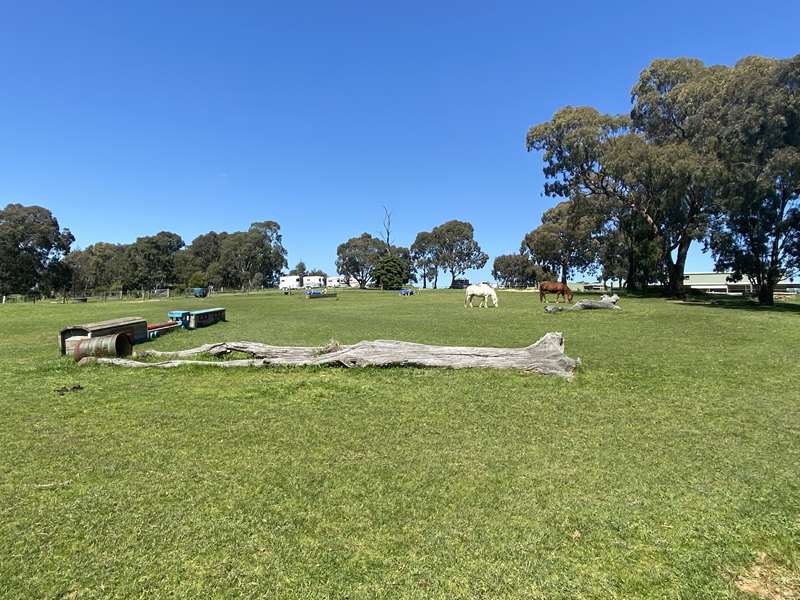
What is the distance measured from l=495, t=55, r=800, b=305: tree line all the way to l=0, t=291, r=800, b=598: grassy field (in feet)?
61.2

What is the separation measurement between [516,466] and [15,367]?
1011 centimetres

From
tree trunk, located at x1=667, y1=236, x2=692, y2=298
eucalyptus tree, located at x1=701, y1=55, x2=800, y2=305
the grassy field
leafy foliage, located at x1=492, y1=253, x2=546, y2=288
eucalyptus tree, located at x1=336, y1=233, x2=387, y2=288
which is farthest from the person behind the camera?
eucalyptus tree, located at x1=336, y1=233, x2=387, y2=288

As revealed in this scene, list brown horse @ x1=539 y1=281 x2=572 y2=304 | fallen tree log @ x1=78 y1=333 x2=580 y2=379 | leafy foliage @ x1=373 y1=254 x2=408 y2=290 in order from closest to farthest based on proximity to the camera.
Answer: fallen tree log @ x1=78 y1=333 x2=580 y2=379 → brown horse @ x1=539 y1=281 x2=572 y2=304 → leafy foliage @ x1=373 y1=254 x2=408 y2=290

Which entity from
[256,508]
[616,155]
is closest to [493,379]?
[256,508]

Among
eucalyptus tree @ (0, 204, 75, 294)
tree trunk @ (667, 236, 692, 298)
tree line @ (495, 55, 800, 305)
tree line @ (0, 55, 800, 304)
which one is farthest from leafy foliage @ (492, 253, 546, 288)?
eucalyptus tree @ (0, 204, 75, 294)

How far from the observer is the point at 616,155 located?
33.3m

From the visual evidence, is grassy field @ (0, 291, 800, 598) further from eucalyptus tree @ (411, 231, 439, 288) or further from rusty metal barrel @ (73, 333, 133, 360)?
eucalyptus tree @ (411, 231, 439, 288)

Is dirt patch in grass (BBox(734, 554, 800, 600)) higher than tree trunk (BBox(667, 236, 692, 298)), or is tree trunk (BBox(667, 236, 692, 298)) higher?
→ tree trunk (BBox(667, 236, 692, 298))

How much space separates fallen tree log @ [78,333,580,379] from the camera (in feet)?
→ 26.9

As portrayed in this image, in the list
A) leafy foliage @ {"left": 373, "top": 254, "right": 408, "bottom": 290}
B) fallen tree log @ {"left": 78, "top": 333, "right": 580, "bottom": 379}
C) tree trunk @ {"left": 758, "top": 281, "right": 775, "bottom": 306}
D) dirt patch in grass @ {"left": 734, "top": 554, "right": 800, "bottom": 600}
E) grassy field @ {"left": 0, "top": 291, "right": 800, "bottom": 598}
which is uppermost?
leafy foliage @ {"left": 373, "top": 254, "right": 408, "bottom": 290}

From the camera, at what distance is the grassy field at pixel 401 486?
9.11ft

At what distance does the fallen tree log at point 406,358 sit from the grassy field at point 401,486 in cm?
57

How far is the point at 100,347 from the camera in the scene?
9.70m

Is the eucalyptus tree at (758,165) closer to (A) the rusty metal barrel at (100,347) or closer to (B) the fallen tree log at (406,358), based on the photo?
(B) the fallen tree log at (406,358)
